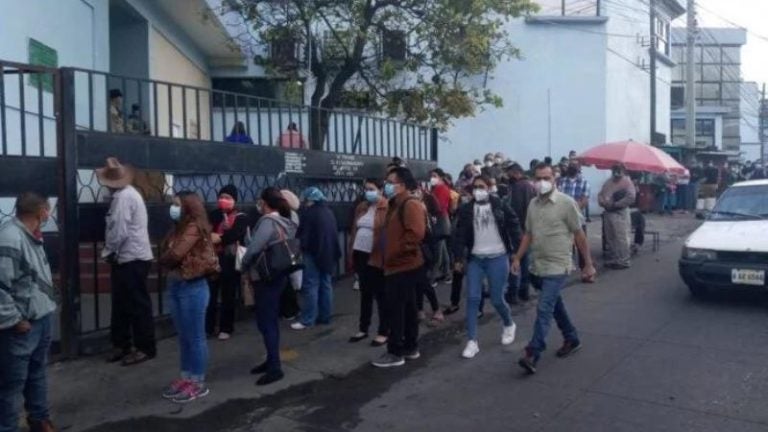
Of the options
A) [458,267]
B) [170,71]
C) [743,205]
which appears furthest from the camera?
[170,71]

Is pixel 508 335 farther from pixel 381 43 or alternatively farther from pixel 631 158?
pixel 381 43

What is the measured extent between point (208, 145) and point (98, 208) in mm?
1602

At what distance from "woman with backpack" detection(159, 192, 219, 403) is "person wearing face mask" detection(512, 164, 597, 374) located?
2800 millimetres

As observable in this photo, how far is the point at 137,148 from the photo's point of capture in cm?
794

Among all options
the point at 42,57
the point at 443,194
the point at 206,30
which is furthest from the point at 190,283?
the point at 206,30

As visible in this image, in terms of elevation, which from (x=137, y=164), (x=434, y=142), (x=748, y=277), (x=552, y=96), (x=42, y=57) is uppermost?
(x=552, y=96)

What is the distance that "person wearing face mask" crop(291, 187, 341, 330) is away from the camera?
885cm

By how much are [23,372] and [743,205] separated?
9350 mm

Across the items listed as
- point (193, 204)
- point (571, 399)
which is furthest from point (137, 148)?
point (571, 399)

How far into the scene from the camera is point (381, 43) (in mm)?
15195

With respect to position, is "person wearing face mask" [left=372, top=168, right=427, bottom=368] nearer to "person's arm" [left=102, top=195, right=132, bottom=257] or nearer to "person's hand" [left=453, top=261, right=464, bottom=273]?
"person's hand" [left=453, top=261, right=464, bottom=273]

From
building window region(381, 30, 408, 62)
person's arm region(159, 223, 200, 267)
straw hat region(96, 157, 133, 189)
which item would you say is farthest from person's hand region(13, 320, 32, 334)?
building window region(381, 30, 408, 62)

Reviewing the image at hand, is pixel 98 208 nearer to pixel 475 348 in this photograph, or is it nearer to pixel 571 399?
pixel 475 348

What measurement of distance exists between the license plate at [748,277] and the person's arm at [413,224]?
4.48 m
